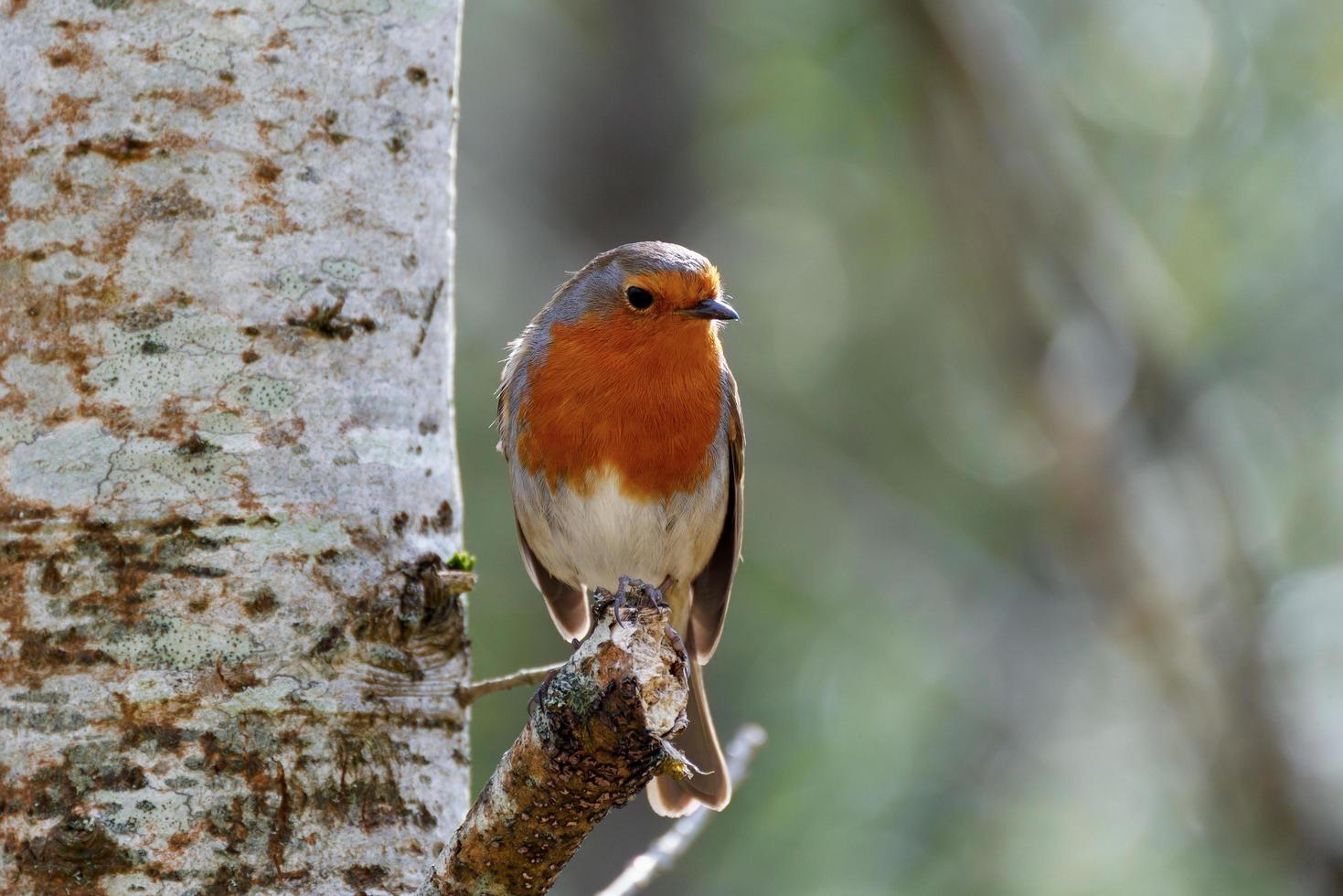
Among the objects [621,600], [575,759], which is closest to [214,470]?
[621,600]

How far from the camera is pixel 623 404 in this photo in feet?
13.2

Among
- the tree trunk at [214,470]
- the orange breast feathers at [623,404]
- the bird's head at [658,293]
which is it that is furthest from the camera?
the bird's head at [658,293]

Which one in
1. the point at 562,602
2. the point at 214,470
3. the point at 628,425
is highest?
the point at 214,470

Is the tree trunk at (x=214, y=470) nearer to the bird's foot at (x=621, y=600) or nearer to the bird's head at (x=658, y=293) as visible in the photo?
the bird's foot at (x=621, y=600)

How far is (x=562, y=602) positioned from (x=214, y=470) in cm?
254

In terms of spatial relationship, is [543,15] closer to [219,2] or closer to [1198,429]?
[1198,429]

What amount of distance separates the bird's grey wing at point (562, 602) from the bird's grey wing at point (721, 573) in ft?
1.30

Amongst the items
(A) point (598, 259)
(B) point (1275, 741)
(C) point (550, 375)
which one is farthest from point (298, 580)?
(B) point (1275, 741)

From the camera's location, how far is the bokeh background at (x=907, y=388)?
31.0 feet

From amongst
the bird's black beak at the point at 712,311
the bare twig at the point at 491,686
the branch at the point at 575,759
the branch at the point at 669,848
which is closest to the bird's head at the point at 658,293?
the bird's black beak at the point at 712,311

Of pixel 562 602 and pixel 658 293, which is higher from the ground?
pixel 658 293

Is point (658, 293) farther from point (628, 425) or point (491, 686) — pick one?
point (491, 686)

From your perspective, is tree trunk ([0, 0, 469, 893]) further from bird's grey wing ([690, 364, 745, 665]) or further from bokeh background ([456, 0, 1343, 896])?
bokeh background ([456, 0, 1343, 896])

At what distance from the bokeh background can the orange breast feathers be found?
2.80 metres
